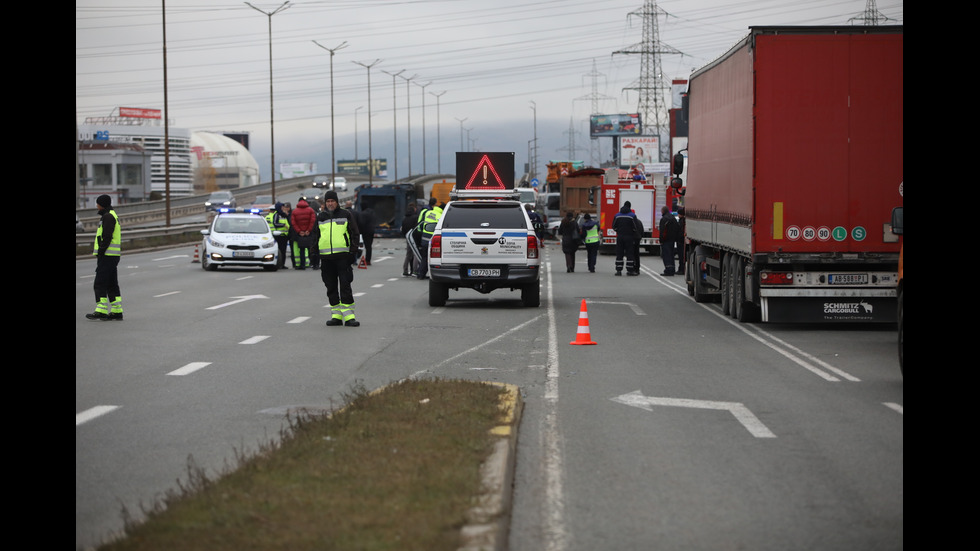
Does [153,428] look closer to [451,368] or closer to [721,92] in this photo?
[451,368]

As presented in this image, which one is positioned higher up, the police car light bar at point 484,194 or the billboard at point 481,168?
the billboard at point 481,168

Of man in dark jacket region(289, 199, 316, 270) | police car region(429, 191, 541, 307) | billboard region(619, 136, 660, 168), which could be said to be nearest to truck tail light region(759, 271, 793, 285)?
police car region(429, 191, 541, 307)

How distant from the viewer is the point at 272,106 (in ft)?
237

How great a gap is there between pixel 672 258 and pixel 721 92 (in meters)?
15.1

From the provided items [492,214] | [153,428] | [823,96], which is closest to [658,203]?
[492,214]

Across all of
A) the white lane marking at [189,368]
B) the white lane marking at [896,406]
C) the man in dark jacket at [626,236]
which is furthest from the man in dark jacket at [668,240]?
the white lane marking at [896,406]

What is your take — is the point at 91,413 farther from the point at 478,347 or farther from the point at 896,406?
the point at 896,406

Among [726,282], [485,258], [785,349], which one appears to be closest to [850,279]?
[785,349]

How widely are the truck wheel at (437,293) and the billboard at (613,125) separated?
14395 cm

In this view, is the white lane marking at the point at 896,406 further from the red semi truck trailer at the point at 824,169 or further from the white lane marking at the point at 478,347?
the red semi truck trailer at the point at 824,169

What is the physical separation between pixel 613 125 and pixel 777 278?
149677mm

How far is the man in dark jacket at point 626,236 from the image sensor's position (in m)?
34.5

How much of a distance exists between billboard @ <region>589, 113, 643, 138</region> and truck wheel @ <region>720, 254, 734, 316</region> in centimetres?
14475

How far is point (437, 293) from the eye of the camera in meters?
23.0
